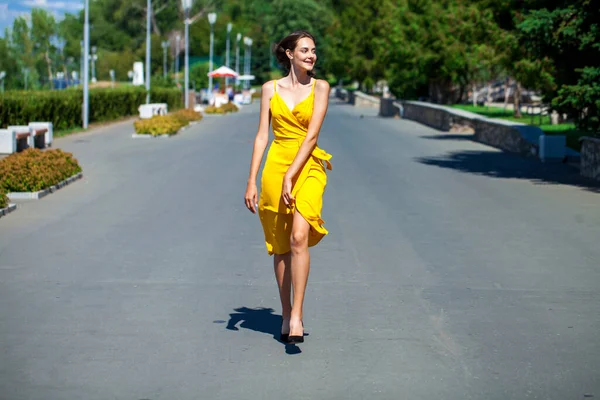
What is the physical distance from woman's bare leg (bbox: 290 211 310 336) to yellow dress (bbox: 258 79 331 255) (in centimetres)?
6

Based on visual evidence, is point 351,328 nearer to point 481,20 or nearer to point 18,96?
point 18,96

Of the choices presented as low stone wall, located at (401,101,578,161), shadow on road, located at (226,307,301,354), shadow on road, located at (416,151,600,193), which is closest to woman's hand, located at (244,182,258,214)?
shadow on road, located at (226,307,301,354)

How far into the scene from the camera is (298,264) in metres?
6.88

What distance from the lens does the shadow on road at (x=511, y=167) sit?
20.2 metres

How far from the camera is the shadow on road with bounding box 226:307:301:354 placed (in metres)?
7.49

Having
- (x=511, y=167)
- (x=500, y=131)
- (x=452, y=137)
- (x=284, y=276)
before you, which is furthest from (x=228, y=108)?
(x=284, y=276)

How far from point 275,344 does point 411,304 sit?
5.68 ft

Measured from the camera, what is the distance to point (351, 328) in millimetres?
7527

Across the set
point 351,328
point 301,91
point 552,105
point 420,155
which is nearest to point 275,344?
point 351,328

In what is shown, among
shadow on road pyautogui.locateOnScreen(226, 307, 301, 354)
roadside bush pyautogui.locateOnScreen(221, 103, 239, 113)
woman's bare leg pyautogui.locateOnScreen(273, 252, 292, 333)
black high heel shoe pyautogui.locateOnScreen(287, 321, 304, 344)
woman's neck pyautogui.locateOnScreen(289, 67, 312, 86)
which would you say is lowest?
roadside bush pyautogui.locateOnScreen(221, 103, 239, 113)

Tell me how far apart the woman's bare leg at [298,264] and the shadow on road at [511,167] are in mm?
12341

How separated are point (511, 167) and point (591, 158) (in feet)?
8.84

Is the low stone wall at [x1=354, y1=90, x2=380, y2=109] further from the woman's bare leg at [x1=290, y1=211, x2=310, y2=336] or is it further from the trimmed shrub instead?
the woman's bare leg at [x1=290, y1=211, x2=310, y2=336]

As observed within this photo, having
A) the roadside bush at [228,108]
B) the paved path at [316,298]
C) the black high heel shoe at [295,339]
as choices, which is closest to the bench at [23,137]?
the paved path at [316,298]
